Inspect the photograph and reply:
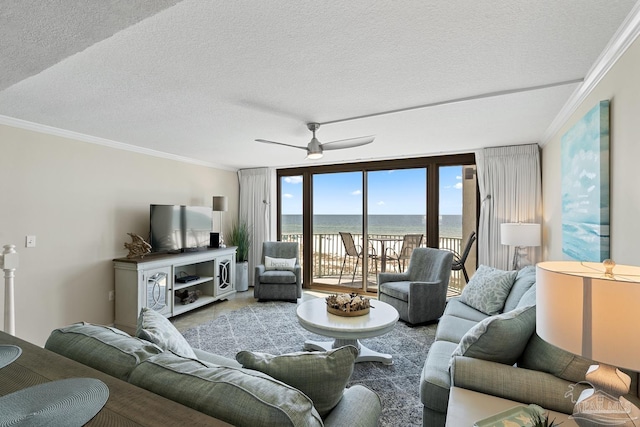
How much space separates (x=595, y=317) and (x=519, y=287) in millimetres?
1930

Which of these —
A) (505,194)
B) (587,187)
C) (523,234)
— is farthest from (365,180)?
(587,187)

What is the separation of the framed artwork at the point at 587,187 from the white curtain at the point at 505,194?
1.39 metres

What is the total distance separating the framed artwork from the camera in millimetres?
1816

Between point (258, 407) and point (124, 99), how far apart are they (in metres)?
2.55

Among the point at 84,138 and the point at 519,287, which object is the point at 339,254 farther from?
the point at 84,138

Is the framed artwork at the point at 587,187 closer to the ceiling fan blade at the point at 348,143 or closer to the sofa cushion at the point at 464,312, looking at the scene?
the sofa cushion at the point at 464,312

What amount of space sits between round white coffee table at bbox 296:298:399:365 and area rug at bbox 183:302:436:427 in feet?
0.31

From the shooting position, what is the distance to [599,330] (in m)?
1.02

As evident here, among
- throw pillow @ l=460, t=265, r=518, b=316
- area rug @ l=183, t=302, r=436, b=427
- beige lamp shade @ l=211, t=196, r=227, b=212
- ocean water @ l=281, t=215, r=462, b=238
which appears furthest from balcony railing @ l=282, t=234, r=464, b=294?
throw pillow @ l=460, t=265, r=518, b=316

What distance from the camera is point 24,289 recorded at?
119 inches

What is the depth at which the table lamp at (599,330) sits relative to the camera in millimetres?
991

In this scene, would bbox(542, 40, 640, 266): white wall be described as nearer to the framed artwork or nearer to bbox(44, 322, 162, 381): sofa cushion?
the framed artwork

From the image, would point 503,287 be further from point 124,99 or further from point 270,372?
point 124,99

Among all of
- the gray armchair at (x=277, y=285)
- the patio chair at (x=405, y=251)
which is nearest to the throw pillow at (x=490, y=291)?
the patio chair at (x=405, y=251)
